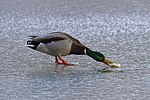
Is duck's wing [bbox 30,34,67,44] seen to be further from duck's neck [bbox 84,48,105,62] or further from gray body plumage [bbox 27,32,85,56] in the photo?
duck's neck [bbox 84,48,105,62]

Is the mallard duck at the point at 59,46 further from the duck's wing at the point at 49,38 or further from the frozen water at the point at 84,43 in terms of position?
the frozen water at the point at 84,43

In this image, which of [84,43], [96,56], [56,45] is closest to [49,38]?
[56,45]

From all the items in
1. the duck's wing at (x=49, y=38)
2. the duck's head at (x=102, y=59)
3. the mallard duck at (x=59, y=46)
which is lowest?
the duck's head at (x=102, y=59)

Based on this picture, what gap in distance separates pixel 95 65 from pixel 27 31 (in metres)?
3.00

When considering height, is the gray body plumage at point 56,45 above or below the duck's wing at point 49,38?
below

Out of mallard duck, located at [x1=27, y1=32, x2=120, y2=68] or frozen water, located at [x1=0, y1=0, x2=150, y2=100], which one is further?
mallard duck, located at [x1=27, y1=32, x2=120, y2=68]

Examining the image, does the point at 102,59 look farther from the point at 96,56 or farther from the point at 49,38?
the point at 49,38

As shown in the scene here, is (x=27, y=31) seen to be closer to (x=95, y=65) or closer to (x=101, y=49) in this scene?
(x=101, y=49)

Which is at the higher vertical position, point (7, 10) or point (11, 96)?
point (7, 10)

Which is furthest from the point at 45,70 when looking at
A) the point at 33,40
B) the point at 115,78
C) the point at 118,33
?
the point at 118,33

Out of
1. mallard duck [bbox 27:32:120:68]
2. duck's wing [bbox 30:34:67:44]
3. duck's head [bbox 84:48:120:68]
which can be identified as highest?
duck's wing [bbox 30:34:67:44]

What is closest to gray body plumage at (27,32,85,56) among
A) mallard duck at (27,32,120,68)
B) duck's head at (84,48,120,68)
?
mallard duck at (27,32,120,68)

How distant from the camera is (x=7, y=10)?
11.9m

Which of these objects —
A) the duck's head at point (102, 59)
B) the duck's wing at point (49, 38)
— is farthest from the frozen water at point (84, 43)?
the duck's wing at point (49, 38)
